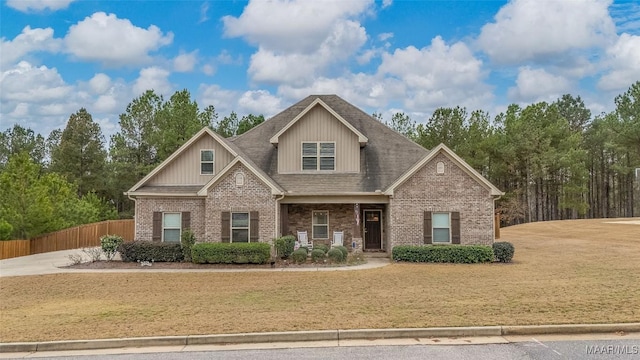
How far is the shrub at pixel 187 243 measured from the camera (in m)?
19.1

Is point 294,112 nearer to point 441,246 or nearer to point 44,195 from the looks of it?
point 441,246

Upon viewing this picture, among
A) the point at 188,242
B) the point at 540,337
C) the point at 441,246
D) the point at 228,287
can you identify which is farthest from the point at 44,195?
the point at 540,337

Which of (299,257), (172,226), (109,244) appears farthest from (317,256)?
(109,244)

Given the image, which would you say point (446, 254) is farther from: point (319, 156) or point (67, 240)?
point (67, 240)

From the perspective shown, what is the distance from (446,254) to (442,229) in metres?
1.55

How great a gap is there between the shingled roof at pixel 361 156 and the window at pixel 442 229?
2799mm

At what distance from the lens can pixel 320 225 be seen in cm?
2264

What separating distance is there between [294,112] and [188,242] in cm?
990

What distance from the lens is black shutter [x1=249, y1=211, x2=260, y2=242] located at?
1958 centimetres

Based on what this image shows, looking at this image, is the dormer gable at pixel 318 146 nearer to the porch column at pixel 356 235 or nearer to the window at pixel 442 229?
the porch column at pixel 356 235

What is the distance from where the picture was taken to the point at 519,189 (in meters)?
48.1

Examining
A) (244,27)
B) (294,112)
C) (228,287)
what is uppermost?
(244,27)

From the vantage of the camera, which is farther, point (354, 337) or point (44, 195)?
point (44, 195)

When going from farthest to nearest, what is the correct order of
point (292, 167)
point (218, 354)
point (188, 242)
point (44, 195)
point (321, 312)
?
point (44, 195) → point (292, 167) → point (188, 242) → point (321, 312) → point (218, 354)
